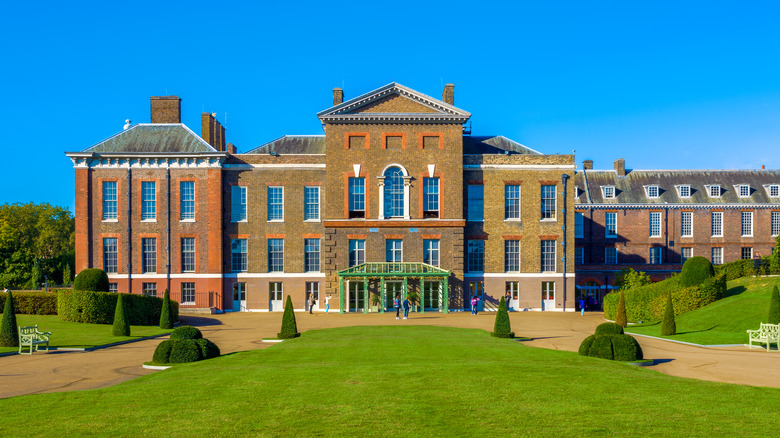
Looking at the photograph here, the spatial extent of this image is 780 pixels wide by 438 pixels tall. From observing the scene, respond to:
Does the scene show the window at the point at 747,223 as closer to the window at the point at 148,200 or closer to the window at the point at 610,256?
the window at the point at 610,256

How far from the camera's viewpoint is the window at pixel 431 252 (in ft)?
168

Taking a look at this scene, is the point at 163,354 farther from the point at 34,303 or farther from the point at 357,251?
the point at 357,251

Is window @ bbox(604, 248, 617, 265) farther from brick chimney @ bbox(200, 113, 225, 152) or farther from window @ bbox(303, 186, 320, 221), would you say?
brick chimney @ bbox(200, 113, 225, 152)

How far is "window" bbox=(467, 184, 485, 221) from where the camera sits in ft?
173

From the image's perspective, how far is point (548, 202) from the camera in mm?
53062

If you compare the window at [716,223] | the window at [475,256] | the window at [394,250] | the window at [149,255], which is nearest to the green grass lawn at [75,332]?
the window at [149,255]

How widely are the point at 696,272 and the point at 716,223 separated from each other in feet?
98.8

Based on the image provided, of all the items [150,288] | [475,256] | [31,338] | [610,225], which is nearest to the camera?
[31,338]

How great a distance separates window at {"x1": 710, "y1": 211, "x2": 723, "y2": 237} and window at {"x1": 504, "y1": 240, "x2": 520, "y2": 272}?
84.7 ft

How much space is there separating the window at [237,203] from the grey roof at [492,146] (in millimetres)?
19195

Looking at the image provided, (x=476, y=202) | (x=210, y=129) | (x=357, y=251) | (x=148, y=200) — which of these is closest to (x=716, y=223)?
(x=476, y=202)

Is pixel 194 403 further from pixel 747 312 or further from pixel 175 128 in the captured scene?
pixel 175 128

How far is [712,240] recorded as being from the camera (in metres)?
65.4

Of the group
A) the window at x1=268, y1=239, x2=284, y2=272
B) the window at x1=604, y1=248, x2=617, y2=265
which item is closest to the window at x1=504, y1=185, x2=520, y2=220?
the window at x1=604, y1=248, x2=617, y2=265
